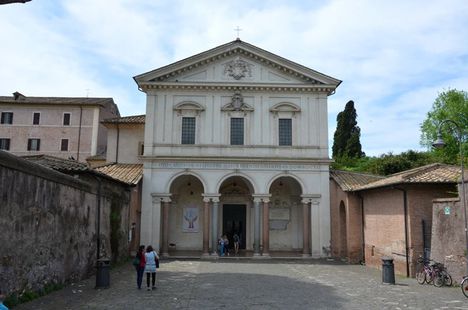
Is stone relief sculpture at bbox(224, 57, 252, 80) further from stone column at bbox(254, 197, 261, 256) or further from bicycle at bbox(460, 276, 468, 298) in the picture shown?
bicycle at bbox(460, 276, 468, 298)

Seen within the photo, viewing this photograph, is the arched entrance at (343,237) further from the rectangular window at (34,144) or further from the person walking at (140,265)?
the rectangular window at (34,144)

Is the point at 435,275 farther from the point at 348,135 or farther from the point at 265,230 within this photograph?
the point at 348,135

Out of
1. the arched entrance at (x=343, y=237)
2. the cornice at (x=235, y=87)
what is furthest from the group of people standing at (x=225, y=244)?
the cornice at (x=235, y=87)

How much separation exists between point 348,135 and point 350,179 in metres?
27.1

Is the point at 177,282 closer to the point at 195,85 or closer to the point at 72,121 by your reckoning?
the point at 195,85

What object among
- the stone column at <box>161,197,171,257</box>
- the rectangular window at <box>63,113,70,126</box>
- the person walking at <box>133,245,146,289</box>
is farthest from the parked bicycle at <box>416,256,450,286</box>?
the rectangular window at <box>63,113,70,126</box>

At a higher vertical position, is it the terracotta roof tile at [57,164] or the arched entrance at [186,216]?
the terracotta roof tile at [57,164]

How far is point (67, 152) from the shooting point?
4381cm

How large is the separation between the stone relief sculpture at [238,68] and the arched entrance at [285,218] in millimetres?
6954

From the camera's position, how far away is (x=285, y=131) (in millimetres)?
27094

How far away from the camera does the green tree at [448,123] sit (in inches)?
1690

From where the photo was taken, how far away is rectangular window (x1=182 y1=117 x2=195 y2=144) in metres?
26.8

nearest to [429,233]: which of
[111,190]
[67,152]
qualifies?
[111,190]

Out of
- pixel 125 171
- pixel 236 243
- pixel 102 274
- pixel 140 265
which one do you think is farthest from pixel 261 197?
pixel 102 274
